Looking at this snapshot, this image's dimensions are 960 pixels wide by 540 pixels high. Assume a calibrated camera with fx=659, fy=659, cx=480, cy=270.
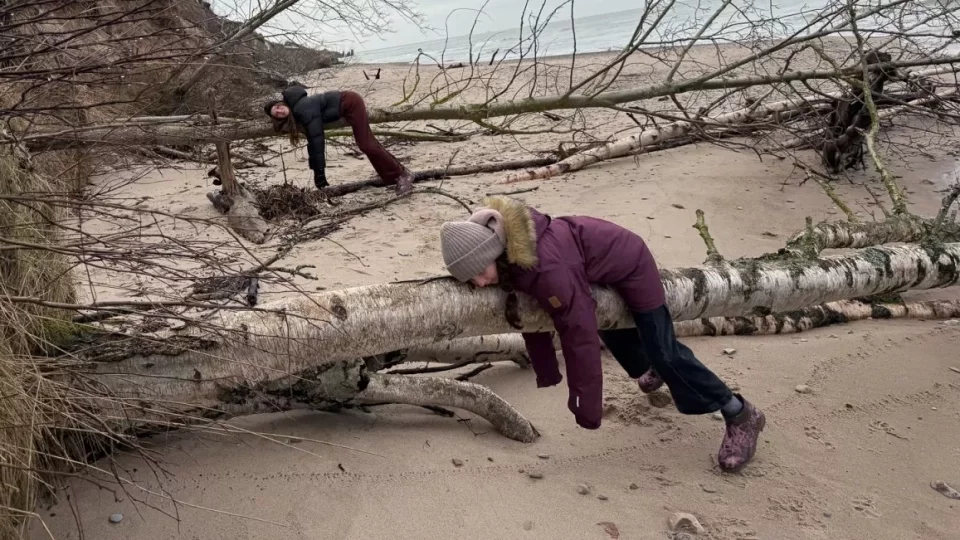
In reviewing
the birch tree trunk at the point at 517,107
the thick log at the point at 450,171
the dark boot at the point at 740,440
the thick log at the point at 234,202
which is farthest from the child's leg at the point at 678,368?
the thick log at the point at 450,171

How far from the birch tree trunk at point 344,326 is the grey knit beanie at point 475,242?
0.18 meters

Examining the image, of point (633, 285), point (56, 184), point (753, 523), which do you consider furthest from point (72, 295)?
point (753, 523)

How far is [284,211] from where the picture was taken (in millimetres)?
6664

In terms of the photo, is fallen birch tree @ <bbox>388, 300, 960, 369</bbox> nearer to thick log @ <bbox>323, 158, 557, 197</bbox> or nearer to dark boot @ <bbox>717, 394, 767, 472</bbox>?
dark boot @ <bbox>717, 394, 767, 472</bbox>

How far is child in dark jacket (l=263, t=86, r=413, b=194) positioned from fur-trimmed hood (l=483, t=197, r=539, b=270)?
438 centimetres

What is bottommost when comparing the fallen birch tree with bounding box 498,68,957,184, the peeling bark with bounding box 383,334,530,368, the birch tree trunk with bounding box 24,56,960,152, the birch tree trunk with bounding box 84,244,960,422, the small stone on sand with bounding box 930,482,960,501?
the small stone on sand with bounding box 930,482,960,501

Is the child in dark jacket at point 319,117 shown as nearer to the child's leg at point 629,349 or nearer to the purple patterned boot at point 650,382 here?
the child's leg at point 629,349

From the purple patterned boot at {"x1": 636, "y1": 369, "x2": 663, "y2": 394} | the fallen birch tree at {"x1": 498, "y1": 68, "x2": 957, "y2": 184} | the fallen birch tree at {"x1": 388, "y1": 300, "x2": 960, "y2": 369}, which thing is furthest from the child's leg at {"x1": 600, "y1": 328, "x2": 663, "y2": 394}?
the fallen birch tree at {"x1": 498, "y1": 68, "x2": 957, "y2": 184}

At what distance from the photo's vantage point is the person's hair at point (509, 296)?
8.65 feet

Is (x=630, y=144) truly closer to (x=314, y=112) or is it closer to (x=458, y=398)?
(x=314, y=112)

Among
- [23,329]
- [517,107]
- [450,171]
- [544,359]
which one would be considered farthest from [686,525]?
[450,171]

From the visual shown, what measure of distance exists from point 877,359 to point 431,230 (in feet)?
12.0

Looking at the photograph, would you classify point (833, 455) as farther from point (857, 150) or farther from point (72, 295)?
point (857, 150)

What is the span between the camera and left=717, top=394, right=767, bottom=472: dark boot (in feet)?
9.23
